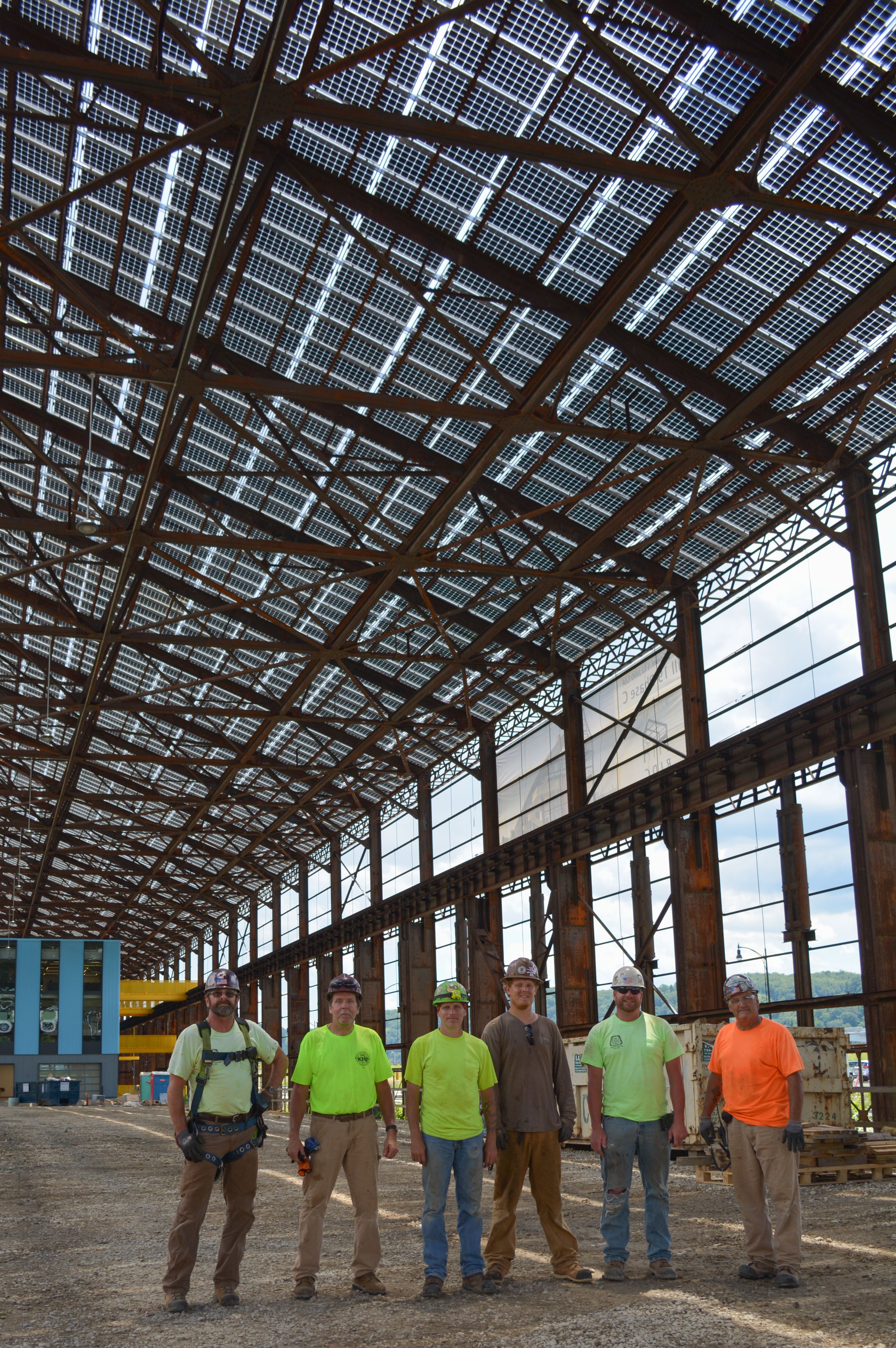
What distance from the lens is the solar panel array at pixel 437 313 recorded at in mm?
14188

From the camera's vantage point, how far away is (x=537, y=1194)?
7855 millimetres

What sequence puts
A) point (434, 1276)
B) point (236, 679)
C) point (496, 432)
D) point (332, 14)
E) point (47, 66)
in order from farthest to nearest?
point (236, 679) → point (496, 432) → point (332, 14) → point (47, 66) → point (434, 1276)

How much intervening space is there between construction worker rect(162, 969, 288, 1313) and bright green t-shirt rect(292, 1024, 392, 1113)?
215 millimetres

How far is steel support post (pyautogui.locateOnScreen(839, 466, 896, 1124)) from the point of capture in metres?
18.1

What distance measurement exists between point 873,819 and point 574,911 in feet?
34.5

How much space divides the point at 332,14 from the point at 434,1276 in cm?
1422

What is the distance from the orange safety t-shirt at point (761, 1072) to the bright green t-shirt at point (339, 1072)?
7.45 ft

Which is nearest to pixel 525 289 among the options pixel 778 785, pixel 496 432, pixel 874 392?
pixel 496 432

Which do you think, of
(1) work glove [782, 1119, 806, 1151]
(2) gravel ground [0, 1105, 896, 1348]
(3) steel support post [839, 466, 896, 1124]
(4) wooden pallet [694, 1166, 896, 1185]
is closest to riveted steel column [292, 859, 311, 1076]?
(3) steel support post [839, 466, 896, 1124]

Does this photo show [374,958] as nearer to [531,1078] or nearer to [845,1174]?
[845,1174]

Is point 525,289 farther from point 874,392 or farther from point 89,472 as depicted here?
point 89,472

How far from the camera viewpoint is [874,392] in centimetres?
1730

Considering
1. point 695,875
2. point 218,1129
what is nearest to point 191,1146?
point 218,1129

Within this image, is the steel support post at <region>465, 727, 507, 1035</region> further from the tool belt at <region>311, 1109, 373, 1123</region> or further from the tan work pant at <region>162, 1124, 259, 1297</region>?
the tan work pant at <region>162, 1124, 259, 1297</region>
